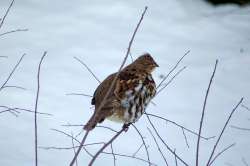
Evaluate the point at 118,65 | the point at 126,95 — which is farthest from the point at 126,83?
the point at 118,65

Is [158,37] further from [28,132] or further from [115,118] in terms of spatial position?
[115,118]

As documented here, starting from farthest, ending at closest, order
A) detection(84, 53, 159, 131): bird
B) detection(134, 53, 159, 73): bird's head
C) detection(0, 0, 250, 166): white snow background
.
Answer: detection(0, 0, 250, 166): white snow background → detection(134, 53, 159, 73): bird's head → detection(84, 53, 159, 131): bird

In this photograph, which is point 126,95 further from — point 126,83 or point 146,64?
point 146,64

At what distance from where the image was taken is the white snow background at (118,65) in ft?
16.9

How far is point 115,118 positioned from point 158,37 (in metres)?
4.05

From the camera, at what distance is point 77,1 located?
25.9ft

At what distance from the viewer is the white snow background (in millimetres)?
5148

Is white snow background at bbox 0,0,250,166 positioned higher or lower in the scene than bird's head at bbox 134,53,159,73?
lower

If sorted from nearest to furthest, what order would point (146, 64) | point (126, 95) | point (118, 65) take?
point (126, 95)
point (146, 64)
point (118, 65)

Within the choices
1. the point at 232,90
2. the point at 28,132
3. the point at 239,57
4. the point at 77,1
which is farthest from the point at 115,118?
the point at 77,1

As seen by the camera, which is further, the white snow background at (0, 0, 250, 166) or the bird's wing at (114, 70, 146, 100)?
the white snow background at (0, 0, 250, 166)

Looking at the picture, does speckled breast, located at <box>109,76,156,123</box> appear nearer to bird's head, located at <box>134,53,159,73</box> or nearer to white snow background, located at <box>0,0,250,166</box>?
bird's head, located at <box>134,53,159,73</box>

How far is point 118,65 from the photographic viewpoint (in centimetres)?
655

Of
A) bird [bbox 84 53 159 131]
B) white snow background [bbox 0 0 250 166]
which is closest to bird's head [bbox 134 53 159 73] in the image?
bird [bbox 84 53 159 131]
